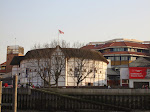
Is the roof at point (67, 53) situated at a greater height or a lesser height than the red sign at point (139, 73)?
greater

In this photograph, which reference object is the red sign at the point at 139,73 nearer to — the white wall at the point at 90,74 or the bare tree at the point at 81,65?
the white wall at the point at 90,74

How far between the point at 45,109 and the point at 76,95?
16.0 ft

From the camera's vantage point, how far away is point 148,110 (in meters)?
37.2

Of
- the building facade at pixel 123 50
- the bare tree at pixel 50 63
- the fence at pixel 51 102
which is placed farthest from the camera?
the building facade at pixel 123 50

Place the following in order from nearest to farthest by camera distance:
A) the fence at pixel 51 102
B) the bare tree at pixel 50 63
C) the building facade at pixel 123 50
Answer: the fence at pixel 51 102, the bare tree at pixel 50 63, the building facade at pixel 123 50

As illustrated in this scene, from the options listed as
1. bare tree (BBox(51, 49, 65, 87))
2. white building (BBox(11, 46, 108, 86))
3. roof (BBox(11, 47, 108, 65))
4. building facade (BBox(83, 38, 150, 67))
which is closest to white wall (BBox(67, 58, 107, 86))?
white building (BBox(11, 46, 108, 86))

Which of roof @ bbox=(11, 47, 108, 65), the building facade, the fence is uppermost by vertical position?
the building facade

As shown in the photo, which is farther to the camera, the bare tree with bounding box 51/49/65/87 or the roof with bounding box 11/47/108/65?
the roof with bounding box 11/47/108/65

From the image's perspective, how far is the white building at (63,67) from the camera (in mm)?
55812

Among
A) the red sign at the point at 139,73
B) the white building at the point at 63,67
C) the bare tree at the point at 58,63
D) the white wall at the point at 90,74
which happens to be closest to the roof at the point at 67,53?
the white building at the point at 63,67

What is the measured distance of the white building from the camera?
55812 mm

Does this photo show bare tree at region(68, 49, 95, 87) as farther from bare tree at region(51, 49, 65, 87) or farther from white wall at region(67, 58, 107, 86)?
bare tree at region(51, 49, 65, 87)

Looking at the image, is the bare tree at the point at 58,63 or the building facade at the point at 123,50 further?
the building facade at the point at 123,50

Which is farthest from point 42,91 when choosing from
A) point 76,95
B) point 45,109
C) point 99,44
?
point 99,44
